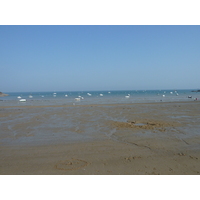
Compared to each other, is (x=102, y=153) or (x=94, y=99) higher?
(x=102, y=153)

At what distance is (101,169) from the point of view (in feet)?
17.8

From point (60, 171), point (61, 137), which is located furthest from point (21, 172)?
point (61, 137)

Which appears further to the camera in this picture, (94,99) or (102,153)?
(94,99)

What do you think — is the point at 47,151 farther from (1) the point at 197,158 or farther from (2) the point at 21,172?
(1) the point at 197,158

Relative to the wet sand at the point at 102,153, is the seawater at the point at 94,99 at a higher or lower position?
lower

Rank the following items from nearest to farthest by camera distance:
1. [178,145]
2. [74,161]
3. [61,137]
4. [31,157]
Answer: [74,161], [31,157], [178,145], [61,137]

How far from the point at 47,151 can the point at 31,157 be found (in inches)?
30.8

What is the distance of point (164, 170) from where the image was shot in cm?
529

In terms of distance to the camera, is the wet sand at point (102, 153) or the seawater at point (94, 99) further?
the seawater at point (94, 99)

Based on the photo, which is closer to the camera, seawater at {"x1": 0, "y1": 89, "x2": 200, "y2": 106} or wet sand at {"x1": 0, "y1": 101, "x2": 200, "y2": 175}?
wet sand at {"x1": 0, "y1": 101, "x2": 200, "y2": 175}

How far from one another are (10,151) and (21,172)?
2.52m

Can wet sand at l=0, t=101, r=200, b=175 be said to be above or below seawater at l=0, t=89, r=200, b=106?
above

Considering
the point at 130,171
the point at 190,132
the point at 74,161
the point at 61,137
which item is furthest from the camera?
the point at 190,132

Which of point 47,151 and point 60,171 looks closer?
point 60,171
